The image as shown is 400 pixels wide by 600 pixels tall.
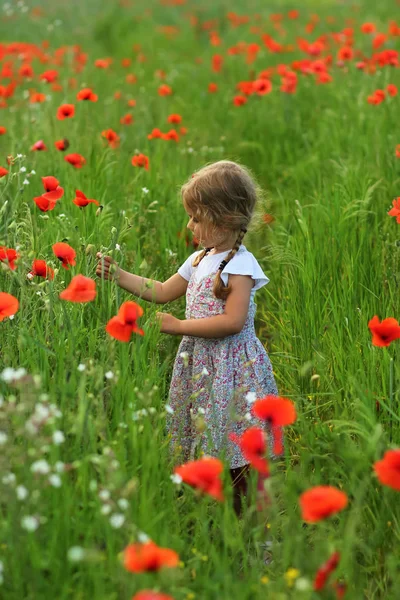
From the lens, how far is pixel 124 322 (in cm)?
198

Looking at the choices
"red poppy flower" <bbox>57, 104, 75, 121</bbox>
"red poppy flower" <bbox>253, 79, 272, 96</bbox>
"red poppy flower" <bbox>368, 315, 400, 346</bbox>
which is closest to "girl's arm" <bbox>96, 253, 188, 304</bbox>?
"red poppy flower" <bbox>368, 315, 400, 346</bbox>

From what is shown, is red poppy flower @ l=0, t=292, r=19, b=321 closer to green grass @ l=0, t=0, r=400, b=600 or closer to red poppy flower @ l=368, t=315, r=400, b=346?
green grass @ l=0, t=0, r=400, b=600

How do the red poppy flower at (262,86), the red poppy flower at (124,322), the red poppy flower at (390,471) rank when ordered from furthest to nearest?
1. the red poppy flower at (262,86)
2. the red poppy flower at (124,322)
3. the red poppy flower at (390,471)

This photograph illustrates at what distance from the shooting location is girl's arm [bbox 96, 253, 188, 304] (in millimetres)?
2566

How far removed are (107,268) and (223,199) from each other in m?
0.46

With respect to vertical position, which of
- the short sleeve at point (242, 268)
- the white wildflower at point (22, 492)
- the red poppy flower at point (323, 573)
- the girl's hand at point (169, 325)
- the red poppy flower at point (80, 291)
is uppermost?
the red poppy flower at point (80, 291)

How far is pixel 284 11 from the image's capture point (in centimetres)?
1408

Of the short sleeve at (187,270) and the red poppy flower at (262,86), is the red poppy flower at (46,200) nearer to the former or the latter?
the short sleeve at (187,270)

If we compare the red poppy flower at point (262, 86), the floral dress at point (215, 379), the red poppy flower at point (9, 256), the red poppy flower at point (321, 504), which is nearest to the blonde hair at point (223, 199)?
the floral dress at point (215, 379)

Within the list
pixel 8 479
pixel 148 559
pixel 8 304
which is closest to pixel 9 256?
pixel 8 304

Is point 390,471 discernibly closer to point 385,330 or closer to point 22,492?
point 385,330

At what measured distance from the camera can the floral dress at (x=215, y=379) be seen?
2.66m

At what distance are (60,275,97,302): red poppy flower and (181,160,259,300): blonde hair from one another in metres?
0.66

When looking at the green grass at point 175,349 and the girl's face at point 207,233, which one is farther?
the girl's face at point 207,233
